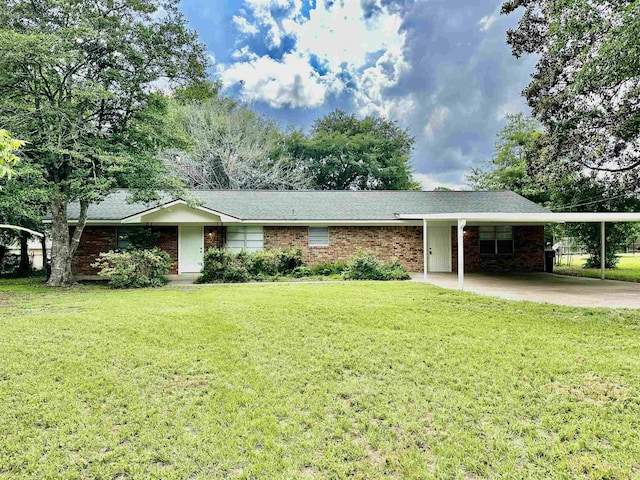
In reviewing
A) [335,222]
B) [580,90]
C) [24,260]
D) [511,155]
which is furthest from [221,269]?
[511,155]

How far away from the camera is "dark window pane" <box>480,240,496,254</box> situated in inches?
647

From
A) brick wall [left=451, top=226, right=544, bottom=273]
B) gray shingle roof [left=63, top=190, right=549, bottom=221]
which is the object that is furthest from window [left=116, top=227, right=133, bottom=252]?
brick wall [left=451, top=226, right=544, bottom=273]

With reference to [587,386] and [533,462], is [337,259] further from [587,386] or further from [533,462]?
[533,462]

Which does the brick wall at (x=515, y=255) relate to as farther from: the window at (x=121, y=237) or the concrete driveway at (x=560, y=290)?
the window at (x=121, y=237)

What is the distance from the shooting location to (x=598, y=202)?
17.5 m

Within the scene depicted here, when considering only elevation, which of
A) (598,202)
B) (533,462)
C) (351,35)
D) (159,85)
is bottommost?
(533,462)

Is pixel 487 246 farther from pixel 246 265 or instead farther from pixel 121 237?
pixel 121 237

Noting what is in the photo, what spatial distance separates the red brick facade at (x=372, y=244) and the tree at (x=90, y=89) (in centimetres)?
241

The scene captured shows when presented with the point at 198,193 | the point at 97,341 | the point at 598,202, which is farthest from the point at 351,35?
the point at 97,341

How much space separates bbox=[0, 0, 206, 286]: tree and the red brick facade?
2.41m

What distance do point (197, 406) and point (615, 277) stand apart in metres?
16.2

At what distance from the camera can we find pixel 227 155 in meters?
29.0

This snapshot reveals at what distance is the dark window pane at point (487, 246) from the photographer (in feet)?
53.9

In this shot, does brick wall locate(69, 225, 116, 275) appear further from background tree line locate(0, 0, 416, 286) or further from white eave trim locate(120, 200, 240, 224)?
white eave trim locate(120, 200, 240, 224)
